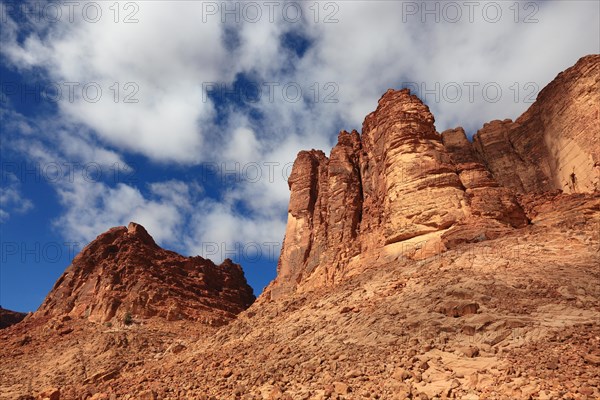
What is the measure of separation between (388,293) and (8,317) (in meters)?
79.1

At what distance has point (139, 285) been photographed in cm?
4538

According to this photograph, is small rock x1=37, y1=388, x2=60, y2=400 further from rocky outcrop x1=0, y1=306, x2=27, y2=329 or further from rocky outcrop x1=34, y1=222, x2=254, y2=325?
rocky outcrop x1=0, y1=306, x2=27, y2=329

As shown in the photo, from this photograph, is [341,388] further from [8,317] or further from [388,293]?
[8,317]

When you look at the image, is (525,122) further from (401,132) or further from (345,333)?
(345,333)

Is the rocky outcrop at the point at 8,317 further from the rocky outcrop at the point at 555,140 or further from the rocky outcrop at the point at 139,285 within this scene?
the rocky outcrop at the point at 555,140

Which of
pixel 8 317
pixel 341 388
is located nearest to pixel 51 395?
pixel 341 388

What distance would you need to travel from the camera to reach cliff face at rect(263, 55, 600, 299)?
26219mm

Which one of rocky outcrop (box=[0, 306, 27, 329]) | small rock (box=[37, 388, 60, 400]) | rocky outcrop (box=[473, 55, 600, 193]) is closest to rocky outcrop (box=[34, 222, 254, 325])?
small rock (box=[37, 388, 60, 400])

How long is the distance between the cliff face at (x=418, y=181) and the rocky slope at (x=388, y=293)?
0.46 ft

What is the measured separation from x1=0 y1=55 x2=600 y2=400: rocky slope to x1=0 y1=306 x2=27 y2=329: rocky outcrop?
29094 mm

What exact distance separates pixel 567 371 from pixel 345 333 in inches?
333

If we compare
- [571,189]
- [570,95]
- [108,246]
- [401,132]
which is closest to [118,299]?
[108,246]

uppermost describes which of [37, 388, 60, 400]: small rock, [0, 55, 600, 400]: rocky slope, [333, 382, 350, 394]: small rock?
[0, 55, 600, 400]: rocky slope

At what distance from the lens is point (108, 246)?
55.1 meters
